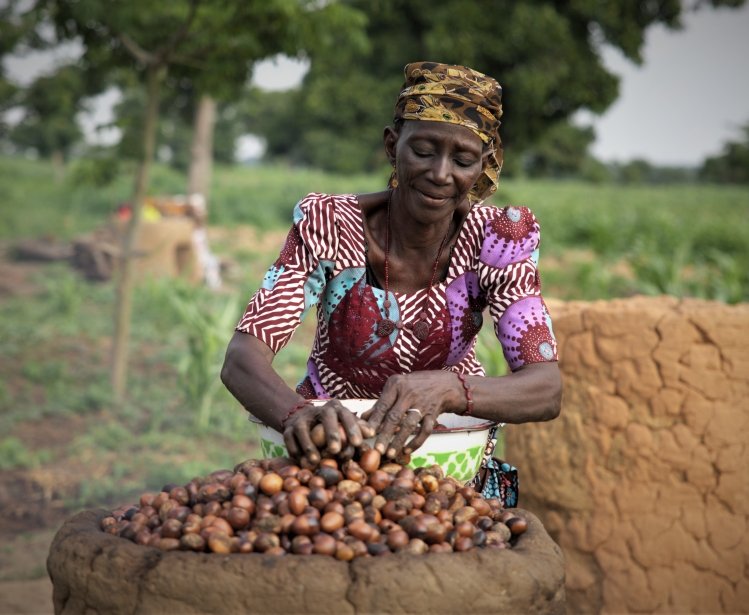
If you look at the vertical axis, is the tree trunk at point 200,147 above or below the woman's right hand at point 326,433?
above

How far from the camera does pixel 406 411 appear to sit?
77.0 inches

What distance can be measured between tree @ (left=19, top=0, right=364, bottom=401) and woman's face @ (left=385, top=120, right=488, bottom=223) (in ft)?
13.0

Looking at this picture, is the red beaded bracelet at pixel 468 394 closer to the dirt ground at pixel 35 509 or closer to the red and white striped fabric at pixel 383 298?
the red and white striped fabric at pixel 383 298

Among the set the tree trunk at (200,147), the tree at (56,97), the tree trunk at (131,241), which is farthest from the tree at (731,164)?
the tree trunk at (131,241)

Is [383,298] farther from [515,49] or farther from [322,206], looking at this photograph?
[515,49]

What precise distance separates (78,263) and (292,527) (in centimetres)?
1098

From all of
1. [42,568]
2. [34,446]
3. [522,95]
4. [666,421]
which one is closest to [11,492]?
[34,446]

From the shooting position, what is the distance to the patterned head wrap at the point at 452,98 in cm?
228

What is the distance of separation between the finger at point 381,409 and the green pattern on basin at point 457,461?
20 cm

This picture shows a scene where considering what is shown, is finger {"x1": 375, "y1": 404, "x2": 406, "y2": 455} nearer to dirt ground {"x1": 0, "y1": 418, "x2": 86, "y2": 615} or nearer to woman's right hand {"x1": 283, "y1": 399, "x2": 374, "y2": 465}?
woman's right hand {"x1": 283, "y1": 399, "x2": 374, "y2": 465}

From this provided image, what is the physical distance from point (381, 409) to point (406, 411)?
6 centimetres

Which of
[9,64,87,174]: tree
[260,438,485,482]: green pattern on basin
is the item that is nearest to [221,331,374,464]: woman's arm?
[260,438,485,482]: green pattern on basin

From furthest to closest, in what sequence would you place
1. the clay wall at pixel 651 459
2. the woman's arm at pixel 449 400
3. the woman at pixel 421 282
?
the clay wall at pixel 651 459 → the woman at pixel 421 282 → the woman's arm at pixel 449 400

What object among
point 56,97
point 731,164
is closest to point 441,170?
Answer: point 56,97
